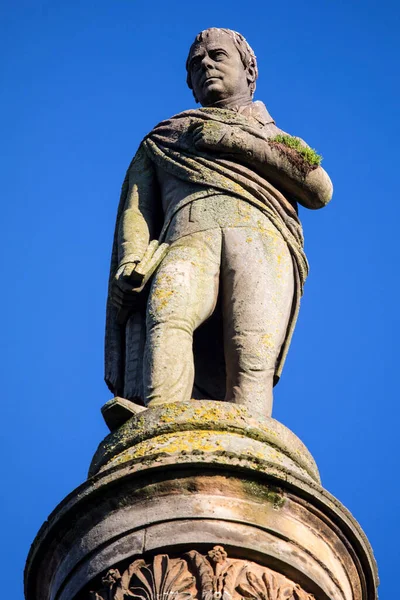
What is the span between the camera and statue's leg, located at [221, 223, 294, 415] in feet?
31.3

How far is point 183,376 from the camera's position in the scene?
30.0 ft

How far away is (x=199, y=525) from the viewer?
7.61 meters

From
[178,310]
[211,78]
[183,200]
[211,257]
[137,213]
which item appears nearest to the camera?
[178,310]

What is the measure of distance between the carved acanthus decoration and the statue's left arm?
383cm

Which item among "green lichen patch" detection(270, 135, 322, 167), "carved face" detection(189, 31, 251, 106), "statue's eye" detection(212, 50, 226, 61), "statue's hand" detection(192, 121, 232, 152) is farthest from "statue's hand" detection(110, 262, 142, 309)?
"statue's eye" detection(212, 50, 226, 61)

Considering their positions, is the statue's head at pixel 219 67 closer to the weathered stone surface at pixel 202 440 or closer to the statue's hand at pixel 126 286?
the statue's hand at pixel 126 286

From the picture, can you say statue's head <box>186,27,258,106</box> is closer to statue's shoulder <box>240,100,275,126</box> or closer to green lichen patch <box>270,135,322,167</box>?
statue's shoulder <box>240,100,275,126</box>

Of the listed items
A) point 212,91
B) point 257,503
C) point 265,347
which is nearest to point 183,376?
point 265,347

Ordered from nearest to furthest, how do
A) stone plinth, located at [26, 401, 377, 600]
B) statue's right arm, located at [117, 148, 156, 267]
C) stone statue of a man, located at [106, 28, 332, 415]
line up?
stone plinth, located at [26, 401, 377, 600]
stone statue of a man, located at [106, 28, 332, 415]
statue's right arm, located at [117, 148, 156, 267]

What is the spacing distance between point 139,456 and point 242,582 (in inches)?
39.2

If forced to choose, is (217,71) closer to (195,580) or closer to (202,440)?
(202,440)

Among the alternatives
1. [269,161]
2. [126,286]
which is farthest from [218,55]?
[126,286]

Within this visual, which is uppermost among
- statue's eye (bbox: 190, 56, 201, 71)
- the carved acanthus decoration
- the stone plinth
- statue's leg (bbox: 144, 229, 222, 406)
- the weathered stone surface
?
statue's eye (bbox: 190, 56, 201, 71)

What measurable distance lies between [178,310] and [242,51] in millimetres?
3073
